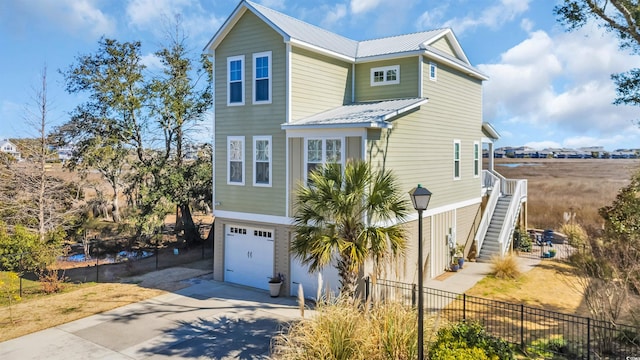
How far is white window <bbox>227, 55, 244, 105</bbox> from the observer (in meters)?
14.5

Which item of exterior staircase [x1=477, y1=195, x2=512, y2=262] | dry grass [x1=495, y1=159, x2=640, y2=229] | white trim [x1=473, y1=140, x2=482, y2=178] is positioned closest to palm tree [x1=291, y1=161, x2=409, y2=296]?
exterior staircase [x1=477, y1=195, x2=512, y2=262]

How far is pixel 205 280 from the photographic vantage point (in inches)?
615

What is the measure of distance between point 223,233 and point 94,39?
13.9m

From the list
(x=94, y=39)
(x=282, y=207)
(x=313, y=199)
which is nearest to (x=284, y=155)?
(x=282, y=207)

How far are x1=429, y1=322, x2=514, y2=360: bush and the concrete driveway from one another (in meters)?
3.76

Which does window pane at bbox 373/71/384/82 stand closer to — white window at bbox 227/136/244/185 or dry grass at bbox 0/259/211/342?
white window at bbox 227/136/244/185

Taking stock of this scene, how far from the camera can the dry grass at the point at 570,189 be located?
27.0 m

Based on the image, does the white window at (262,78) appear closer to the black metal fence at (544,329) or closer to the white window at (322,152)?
the white window at (322,152)

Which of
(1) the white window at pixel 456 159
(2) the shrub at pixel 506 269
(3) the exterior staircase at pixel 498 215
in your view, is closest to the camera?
(2) the shrub at pixel 506 269

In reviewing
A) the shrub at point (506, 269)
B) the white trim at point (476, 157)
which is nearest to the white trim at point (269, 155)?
the shrub at point (506, 269)

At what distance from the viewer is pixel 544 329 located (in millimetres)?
10891

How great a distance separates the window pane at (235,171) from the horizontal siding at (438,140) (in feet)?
16.3

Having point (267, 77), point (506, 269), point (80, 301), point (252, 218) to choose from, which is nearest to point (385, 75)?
point (267, 77)

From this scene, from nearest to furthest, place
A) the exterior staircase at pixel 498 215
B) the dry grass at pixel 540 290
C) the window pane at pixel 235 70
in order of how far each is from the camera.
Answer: the dry grass at pixel 540 290, the window pane at pixel 235 70, the exterior staircase at pixel 498 215
